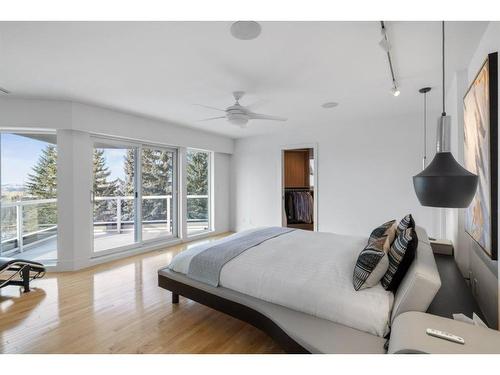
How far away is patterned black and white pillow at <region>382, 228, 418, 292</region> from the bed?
42mm

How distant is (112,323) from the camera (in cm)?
213

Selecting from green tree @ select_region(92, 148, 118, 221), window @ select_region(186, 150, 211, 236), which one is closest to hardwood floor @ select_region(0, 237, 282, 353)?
green tree @ select_region(92, 148, 118, 221)

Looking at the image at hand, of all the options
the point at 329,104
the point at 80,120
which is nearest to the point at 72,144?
the point at 80,120

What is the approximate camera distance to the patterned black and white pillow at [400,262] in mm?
1528

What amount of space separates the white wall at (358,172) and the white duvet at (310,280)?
6.71ft

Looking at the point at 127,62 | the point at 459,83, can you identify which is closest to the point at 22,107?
the point at 127,62

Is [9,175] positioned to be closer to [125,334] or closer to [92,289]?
[92,289]

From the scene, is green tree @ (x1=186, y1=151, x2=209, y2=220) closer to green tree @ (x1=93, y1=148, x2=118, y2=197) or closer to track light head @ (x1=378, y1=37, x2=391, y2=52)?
green tree @ (x1=93, y1=148, x2=118, y2=197)

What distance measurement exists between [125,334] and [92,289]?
1.21 m

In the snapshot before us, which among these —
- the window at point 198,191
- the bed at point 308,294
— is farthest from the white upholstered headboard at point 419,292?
the window at point 198,191

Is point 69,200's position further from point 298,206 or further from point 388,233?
point 298,206

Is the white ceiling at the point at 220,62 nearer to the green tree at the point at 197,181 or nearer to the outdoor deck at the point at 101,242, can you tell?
→ the green tree at the point at 197,181

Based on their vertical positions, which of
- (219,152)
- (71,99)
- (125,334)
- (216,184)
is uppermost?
(71,99)

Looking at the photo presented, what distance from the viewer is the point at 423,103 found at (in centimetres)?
351
